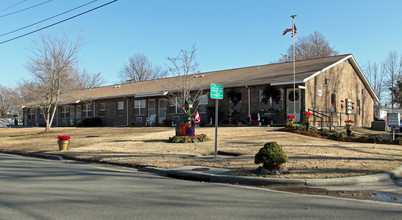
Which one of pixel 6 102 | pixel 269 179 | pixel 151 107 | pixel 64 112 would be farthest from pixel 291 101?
pixel 6 102

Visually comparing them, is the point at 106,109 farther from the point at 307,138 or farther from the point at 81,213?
the point at 81,213

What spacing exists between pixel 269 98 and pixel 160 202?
1938 cm

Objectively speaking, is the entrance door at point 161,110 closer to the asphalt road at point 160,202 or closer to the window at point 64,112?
the window at point 64,112

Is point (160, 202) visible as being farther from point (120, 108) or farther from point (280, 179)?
point (120, 108)

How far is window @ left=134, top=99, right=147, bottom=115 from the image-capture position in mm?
32625

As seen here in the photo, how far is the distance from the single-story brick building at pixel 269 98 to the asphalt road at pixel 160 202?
54.3 feet

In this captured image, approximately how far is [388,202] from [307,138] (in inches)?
414

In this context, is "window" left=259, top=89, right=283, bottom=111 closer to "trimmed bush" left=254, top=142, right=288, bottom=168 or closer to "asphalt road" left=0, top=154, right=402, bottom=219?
"trimmed bush" left=254, top=142, right=288, bottom=168

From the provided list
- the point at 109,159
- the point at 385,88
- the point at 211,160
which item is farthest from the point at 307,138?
the point at 385,88

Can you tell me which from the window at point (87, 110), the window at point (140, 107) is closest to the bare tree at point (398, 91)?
the window at point (140, 107)

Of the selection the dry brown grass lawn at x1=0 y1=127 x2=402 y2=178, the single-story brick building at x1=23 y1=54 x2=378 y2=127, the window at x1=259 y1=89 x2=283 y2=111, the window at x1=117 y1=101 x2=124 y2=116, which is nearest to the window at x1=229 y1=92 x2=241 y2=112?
the single-story brick building at x1=23 y1=54 x2=378 y2=127

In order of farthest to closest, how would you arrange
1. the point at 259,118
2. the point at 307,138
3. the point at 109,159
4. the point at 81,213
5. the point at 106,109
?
the point at 106,109, the point at 259,118, the point at 307,138, the point at 109,159, the point at 81,213

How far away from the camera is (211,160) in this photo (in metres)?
11.5

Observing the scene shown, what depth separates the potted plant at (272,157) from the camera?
28.2 ft
